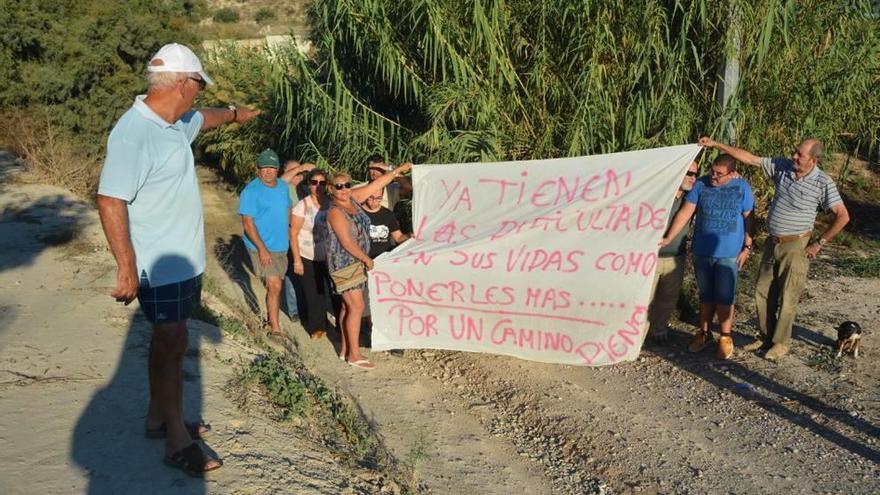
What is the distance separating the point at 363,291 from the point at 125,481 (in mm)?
3016

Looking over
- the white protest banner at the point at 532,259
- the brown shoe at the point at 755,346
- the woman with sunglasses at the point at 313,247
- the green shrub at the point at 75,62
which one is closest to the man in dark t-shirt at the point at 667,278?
the brown shoe at the point at 755,346

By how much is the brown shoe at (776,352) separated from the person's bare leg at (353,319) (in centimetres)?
326

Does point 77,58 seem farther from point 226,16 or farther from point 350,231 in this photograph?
point 226,16

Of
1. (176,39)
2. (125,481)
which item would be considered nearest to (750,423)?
(125,481)

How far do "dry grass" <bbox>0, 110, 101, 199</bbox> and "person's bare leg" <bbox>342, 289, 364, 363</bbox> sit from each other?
21.8 ft

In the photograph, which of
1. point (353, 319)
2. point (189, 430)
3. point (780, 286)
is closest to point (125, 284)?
point (189, 430)

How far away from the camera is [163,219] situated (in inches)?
139

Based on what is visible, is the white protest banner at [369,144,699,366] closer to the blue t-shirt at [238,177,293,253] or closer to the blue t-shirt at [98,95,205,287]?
the blue t-shirt at [238,177,293,253]

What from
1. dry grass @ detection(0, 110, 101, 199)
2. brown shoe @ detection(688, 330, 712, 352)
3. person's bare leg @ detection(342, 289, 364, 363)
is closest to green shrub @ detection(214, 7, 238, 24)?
dry grass @ detection(0, 110, 101, 199)

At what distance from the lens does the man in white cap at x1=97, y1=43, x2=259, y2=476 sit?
10.8 ft

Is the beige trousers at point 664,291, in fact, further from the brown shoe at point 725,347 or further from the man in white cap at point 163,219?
the man in white cap at point 163,219

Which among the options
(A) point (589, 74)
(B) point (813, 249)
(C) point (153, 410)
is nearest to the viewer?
(C) point (153, 410)

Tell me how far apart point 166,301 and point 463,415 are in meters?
2.70

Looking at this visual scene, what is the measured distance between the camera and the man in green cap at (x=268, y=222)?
21.7 feet
